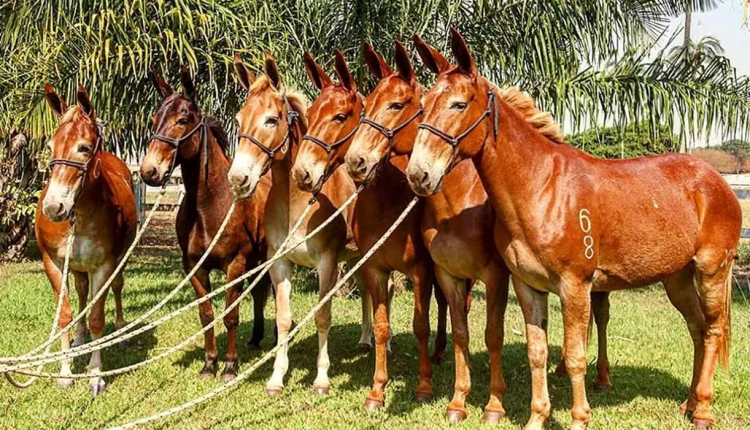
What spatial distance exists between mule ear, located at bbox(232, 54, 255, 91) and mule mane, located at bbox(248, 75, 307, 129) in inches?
4.3

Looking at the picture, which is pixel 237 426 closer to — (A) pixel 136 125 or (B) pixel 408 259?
(B) pixel 408 259

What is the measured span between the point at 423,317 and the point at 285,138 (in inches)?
66.1

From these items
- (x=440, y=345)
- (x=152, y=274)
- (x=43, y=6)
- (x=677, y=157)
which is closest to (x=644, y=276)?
(x=677, y=157)

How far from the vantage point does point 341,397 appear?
4934 millimetres

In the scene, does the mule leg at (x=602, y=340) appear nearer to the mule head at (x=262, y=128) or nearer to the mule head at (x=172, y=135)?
the mule head at (x=262, y=128)

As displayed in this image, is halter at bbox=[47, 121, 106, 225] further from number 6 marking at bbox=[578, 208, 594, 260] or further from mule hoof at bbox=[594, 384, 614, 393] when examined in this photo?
mule hoof at bbox=[594, 384, 614, 393]

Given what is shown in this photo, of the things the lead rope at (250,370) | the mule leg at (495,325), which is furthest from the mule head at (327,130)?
the mule leg at (495,325)

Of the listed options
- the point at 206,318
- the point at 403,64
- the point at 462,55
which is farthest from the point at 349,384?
the point at 462,55

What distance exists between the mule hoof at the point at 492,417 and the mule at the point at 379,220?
1.92 ft

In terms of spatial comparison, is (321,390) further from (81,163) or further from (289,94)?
(81,163)

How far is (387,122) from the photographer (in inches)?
159

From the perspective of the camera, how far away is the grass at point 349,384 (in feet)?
14.5

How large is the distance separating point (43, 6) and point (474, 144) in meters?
6.76

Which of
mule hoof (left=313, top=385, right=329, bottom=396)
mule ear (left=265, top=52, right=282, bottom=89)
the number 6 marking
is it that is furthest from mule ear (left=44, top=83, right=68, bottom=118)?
the number 6 marking
